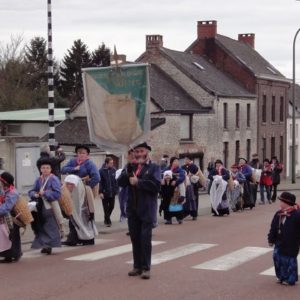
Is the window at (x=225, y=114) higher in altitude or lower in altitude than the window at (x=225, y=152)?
higher

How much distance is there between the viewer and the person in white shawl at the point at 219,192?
71.6 feet

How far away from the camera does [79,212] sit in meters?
13.9

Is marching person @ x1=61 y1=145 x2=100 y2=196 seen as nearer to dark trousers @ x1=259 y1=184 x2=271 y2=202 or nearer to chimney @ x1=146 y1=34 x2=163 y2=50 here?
dark trousers @ x1=259 y1=184 x2=271 y2=202

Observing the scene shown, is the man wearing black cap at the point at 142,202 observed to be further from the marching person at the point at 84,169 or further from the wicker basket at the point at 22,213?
the marching person at the point at 84,169

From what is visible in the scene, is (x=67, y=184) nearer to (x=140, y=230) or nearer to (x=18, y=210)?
(x=18, y=210)

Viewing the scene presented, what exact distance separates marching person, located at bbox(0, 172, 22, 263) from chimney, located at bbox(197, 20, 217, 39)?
137 feet

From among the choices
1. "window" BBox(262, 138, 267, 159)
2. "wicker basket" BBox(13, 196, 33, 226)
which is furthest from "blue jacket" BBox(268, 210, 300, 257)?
"window" BBox(262, 138, 267, 159)

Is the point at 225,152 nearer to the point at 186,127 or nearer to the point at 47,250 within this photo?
the point at 186,127

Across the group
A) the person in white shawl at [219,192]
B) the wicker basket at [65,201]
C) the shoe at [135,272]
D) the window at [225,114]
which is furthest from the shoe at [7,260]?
the window at [225,114]

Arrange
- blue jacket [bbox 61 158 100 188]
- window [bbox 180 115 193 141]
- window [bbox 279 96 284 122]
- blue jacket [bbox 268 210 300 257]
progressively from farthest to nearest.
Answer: window [bbox 279 96 284 122] → window [bbox 180 115 193 141] → blue jacket [bbox 61 158 100 188] → blue jacket [bbox 268 210 300 257]

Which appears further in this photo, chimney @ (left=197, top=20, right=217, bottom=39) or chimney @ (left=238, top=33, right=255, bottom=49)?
chimney @ (left=238, top=33, right=255, bottom=49)

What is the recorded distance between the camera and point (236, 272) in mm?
11148

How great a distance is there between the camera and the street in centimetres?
937

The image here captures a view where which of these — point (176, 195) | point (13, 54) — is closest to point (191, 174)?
point (176, 195)
